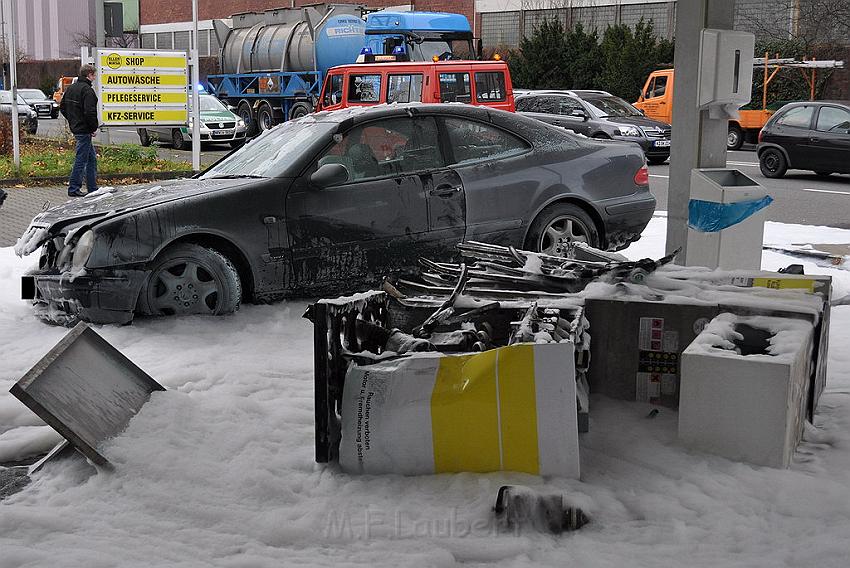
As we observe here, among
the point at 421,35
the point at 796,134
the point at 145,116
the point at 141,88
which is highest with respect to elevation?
the point at 421,35

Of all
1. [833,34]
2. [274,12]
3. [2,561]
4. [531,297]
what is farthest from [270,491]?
[833,34]

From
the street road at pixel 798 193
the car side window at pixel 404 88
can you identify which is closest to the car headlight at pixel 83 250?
the street road at pixel 798 193

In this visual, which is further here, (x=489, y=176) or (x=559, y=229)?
(x=559, y=229)

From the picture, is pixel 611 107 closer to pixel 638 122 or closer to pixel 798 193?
pixel 638 122

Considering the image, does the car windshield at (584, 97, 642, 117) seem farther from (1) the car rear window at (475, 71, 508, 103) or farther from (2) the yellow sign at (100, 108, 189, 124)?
(2) the yellow sign at (100, 108, 189, 124)

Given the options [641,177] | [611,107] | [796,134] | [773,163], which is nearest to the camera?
[641,177]

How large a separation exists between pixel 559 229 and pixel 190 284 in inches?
121

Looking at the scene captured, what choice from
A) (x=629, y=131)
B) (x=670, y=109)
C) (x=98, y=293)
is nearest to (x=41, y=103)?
(x=670, y=109)

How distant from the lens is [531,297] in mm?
5430

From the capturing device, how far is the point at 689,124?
812 cm

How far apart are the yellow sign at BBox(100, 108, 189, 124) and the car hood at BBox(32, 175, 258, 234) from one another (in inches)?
382

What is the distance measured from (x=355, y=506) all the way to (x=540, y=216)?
15.1ft

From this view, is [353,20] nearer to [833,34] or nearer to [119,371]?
[833,34]

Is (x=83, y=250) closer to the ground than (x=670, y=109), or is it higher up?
closer to the ground
